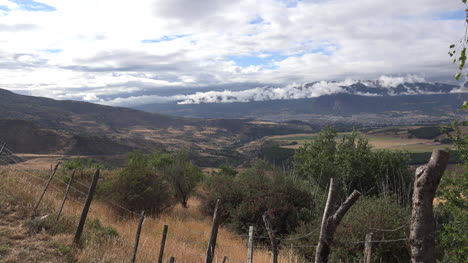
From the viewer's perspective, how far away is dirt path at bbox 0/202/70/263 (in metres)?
8.71

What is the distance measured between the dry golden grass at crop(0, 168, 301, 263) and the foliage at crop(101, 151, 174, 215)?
933 millimetres

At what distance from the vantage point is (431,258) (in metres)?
5.18

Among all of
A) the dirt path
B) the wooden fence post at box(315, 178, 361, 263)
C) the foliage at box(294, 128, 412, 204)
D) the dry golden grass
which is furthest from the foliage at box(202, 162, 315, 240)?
the wooden fence post at box(315, 178, 361, 263)

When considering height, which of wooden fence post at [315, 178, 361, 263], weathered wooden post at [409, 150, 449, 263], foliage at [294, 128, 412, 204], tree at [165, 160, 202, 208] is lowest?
tree at [165, 160, 202, 208]

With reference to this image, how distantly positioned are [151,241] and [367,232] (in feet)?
30.2

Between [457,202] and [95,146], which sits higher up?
[457,202]

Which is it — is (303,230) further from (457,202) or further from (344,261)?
(457,202)

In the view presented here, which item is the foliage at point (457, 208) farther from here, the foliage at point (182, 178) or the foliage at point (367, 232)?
the foliage at point (182, 178)

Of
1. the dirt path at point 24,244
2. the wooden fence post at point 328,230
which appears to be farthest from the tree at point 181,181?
the wooden fence post at point 328,230

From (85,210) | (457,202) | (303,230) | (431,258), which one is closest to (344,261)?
(303,230)

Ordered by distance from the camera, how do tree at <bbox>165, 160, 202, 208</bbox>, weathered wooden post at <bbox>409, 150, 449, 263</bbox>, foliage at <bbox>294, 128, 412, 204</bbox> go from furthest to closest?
tree at <bbox>165, 160, 202, 208</bbox> < foliage at <bbox>294, 128, 412, 204</bbox> < weathered wooden post at <bbox>409, 150, 449, 263</bbox>

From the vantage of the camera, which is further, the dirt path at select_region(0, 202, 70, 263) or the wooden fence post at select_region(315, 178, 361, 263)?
the dirt path at select_region(0, 202, 70, 263)

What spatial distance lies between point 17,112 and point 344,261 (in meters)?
232

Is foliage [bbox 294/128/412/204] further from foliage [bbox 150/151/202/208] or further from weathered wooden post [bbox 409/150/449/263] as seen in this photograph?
weathered wooden post [bbox 409/150/449/263]
